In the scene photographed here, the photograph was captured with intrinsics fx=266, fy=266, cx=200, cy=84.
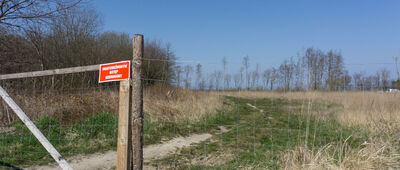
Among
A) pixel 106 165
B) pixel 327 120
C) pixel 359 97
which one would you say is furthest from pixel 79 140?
pixel 359 97

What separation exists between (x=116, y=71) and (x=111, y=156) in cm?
Answer: 341

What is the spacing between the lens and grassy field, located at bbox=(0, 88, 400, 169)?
427cm

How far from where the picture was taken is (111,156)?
19.9 feet

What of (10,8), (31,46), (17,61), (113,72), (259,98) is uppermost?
(10,8)

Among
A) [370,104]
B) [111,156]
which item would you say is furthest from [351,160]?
[111,156]

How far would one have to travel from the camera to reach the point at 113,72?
3.34m

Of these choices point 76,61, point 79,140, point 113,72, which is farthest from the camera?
point 76,61

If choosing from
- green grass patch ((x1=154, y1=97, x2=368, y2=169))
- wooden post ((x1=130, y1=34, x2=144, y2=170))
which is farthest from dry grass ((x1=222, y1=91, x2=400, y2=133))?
wooden post ((x1=130, y1=34, x2=144, y2=170))

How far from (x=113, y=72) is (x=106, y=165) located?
2824 mm

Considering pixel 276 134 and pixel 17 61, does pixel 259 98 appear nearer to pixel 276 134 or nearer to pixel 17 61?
pixel 276 134

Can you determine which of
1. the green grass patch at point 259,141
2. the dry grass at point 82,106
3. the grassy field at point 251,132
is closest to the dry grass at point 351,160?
the grassy field at point 251,132

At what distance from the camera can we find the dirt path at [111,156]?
209 inches

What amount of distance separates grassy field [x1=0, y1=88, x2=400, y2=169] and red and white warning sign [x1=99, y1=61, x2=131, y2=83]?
4.39 ft

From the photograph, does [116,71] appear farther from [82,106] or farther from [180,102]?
Result: [82,106]
